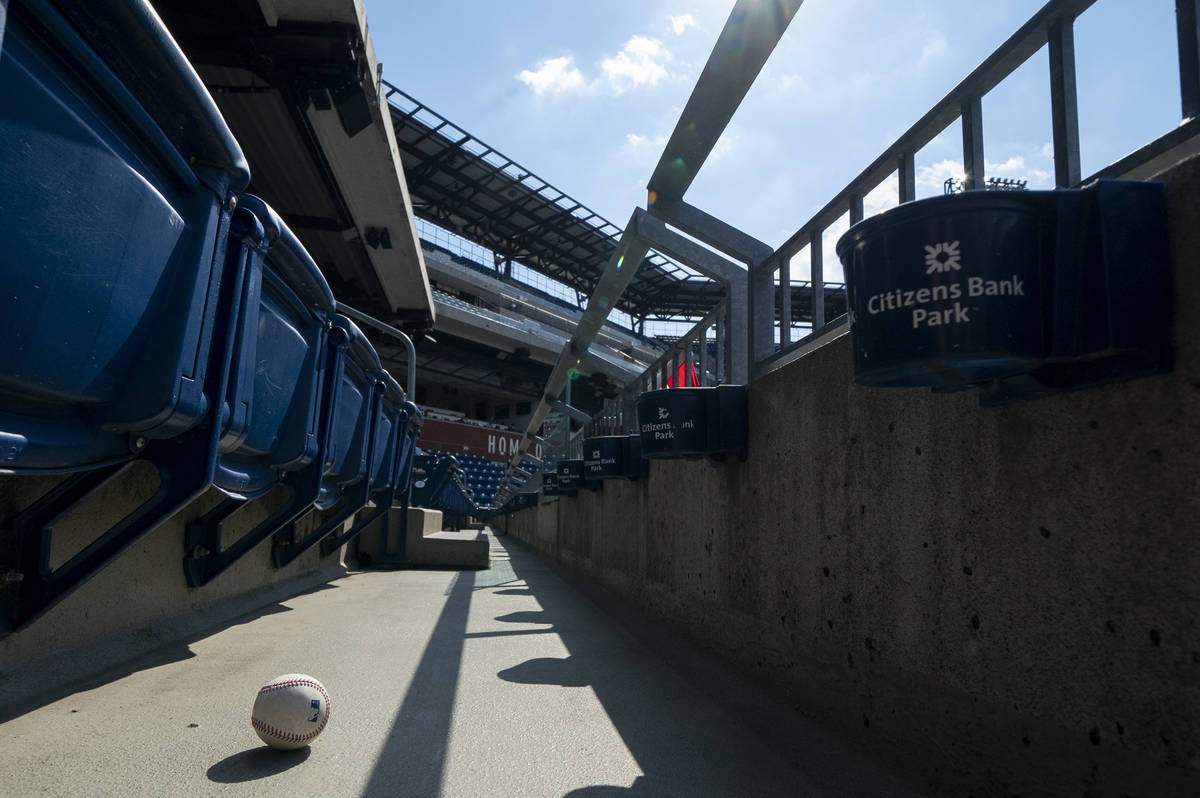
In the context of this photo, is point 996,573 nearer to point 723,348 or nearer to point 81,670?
point 723,348

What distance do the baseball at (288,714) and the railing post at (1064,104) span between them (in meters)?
2.91

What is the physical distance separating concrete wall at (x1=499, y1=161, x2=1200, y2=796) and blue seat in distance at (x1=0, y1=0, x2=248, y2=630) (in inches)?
94.0

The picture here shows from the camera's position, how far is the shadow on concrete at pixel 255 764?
222 cm

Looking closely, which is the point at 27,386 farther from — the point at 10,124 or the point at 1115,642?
the point at 1115,642

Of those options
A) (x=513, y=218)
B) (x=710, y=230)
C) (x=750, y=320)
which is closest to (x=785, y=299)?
(x=750, y=320)

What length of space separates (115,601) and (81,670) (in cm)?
49

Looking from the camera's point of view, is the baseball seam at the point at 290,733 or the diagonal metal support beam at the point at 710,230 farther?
the diagonal metal support beam at the point at 710,230

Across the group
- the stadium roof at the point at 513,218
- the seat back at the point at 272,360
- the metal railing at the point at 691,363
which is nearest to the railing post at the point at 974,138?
the metal railing at the point at 691,363

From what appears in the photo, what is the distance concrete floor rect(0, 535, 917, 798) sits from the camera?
7.37 ft

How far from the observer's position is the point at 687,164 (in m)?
3.89

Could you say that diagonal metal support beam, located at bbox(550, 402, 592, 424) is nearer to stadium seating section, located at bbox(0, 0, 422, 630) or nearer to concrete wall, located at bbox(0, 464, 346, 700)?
concrete wall, located at bbox(0, 464, 346, 700)

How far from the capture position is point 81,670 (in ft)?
10.2

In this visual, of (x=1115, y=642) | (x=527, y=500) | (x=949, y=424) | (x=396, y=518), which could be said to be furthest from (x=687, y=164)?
(x=527, y=500)

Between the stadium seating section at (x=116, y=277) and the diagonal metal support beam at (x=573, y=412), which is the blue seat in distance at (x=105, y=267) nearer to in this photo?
the stadium seating section at (x=116, y=277)
